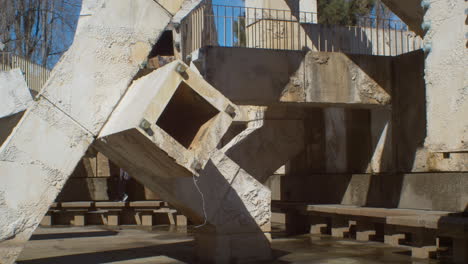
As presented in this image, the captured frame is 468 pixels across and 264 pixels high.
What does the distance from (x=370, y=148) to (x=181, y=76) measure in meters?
6.71

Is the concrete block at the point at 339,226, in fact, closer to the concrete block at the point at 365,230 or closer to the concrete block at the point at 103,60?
the concrete block at the point at 365,230

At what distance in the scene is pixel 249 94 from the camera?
996 cm

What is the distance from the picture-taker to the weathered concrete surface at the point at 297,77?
980 centimetres

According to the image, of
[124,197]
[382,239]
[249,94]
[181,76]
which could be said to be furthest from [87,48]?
[124,197]

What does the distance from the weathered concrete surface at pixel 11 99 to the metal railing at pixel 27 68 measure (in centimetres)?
368

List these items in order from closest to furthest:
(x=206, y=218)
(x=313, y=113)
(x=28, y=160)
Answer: (x=28, y=160), (x=206, y=218), (x=313, y=113)

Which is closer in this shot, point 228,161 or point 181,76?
point 181,76

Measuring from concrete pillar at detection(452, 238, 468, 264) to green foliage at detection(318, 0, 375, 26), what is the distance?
77.6ft

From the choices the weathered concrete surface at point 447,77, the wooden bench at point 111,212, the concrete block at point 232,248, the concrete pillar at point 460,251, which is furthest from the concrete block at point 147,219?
the weathered concrete surface at point 447,77

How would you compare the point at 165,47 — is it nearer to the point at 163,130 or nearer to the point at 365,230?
the point at 365,230

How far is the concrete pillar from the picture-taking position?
7.24 metres

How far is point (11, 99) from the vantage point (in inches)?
446

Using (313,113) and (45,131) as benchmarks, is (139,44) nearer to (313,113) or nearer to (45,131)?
(45,131)

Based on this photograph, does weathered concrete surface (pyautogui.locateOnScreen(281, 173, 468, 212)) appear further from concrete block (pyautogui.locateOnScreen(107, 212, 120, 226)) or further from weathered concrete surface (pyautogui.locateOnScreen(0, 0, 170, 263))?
weathered concrete surface (pyautogui.locateOnScreen(0, 0, 170, 263))
